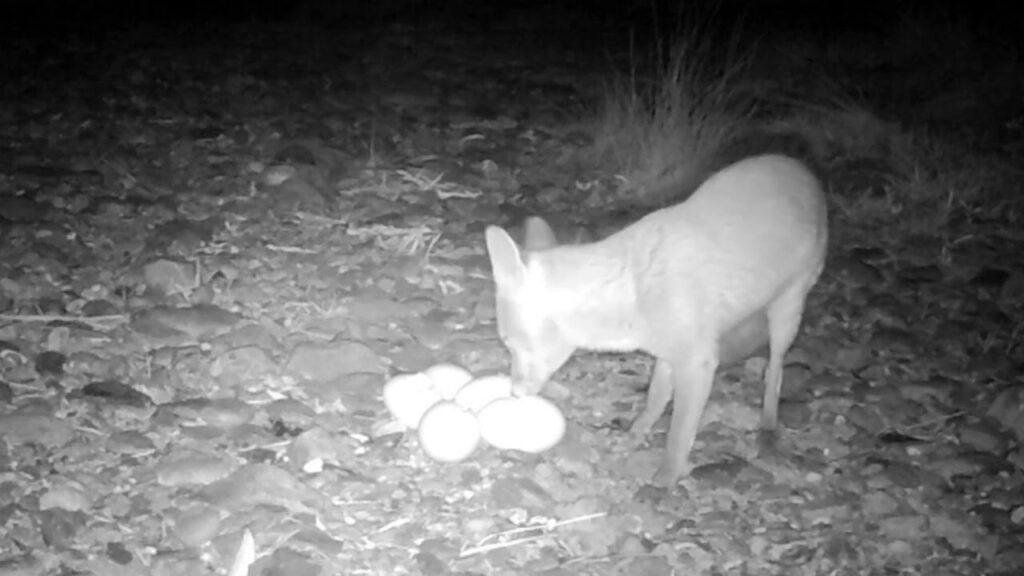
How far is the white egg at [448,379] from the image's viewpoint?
461cm

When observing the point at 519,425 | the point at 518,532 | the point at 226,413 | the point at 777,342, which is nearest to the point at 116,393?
the point at 226,413

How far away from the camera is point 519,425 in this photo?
4.31 meters

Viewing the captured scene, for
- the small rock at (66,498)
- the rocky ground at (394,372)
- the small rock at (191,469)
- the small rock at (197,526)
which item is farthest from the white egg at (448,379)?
the small rock at (66,498)

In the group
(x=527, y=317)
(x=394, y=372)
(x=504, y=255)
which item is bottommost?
(x=394, y=372)

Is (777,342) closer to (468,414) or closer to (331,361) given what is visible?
(468,414)

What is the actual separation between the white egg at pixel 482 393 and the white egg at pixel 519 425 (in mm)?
96

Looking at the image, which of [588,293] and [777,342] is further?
[777,342]

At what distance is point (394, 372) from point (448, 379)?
16.6 inches

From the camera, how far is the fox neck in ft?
14.1

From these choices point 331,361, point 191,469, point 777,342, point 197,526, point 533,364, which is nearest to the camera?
point 197,526

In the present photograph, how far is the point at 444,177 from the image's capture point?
7488 mm

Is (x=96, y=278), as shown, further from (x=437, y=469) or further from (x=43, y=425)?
(x=437, y=469)

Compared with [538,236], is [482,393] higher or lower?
lower

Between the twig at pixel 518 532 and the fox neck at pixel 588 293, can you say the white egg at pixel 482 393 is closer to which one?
the fox neck at pixel 588 293
